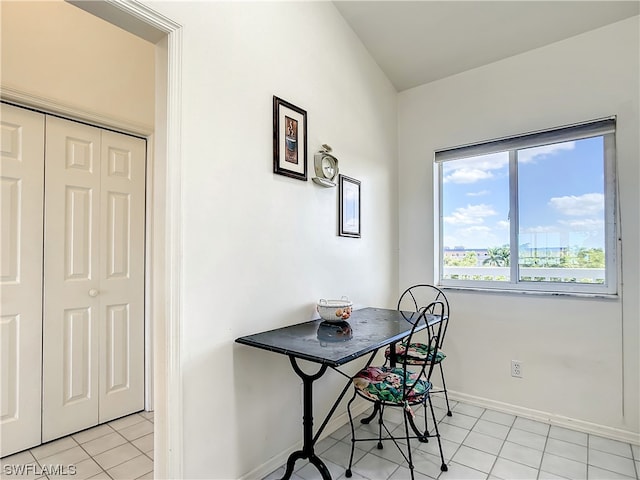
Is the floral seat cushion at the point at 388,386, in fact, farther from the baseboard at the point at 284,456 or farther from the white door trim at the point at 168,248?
the white door trim at the point at 168,248

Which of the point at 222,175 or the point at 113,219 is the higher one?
the point at 222,175

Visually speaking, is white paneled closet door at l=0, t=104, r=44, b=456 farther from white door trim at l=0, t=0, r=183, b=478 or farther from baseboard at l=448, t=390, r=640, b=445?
baseboard at l=448, t=390, r=640, b=445

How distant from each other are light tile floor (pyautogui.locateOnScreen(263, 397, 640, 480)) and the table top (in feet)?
2.51

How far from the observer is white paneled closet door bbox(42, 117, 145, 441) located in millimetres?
2180

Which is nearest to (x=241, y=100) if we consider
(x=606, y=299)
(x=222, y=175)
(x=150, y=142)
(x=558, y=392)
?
(x=222, y=175)

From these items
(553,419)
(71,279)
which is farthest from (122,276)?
(553,419)

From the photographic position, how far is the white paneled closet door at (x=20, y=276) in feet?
6.56

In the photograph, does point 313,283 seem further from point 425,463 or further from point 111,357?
point 111,357

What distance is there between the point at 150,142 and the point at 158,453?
7.05 feet

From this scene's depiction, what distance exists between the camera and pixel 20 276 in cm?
205

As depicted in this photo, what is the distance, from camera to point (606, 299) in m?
2.29

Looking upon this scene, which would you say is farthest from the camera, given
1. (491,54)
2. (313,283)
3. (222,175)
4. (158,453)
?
(491,54)

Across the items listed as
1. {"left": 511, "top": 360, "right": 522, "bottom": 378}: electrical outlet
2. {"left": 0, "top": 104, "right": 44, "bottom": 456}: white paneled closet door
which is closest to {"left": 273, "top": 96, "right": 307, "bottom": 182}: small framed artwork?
{"left": 0, "top": 104, "right": 44, "bottom": 456}: white paneled closet door

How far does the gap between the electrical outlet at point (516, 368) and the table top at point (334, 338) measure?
3.05 ft
